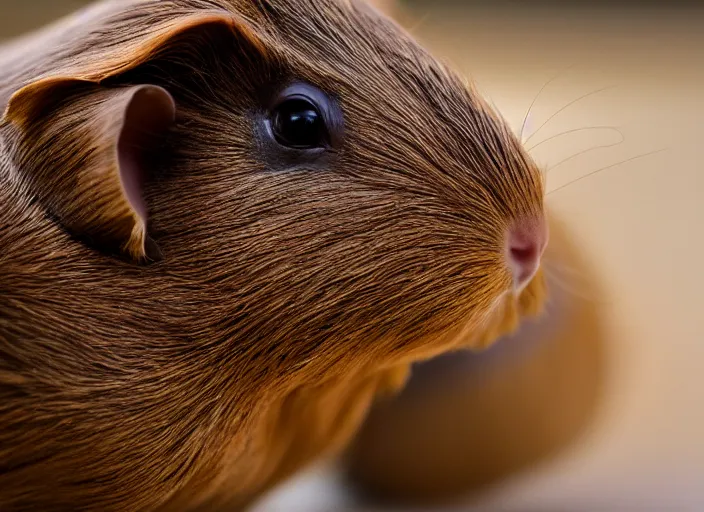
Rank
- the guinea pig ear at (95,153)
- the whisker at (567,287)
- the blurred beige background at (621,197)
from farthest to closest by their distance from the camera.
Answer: the blurred beige background at (621,197)
the whisker at (567,287)
the guinea pig ear at (95,153)

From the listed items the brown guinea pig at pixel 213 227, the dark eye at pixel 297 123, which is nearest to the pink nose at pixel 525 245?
the brown guinea pig at pixel 213 227

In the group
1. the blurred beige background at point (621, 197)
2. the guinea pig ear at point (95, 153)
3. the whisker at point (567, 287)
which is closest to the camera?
the guinea pig ear at point (95, 153)

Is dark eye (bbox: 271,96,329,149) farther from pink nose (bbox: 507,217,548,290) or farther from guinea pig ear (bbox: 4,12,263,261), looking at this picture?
pink nose (bbox: 507,217,548,290)

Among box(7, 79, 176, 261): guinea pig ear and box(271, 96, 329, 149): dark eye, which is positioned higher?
box(271, 96, 329, 149): dark eye

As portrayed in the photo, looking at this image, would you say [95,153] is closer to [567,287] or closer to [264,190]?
[264,190]

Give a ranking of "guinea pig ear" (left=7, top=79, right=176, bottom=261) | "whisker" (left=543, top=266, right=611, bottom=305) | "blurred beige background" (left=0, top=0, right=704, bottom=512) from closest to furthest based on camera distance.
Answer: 1. "guinea pig ear" (left=7, top=79, right=176, bottom=261)
2. "whisker" (left=543, top=266, right=611, bottom=305)
3. "blurred beige background" (left=0, top=0, right=704, bottom=512)

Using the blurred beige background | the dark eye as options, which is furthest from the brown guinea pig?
the blurred beige background

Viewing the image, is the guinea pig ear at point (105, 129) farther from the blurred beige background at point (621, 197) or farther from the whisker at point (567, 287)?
the whisker at point (567, 287)

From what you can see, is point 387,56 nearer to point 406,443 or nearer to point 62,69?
point 62,69

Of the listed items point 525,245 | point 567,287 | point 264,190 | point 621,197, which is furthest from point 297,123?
point 621,197
